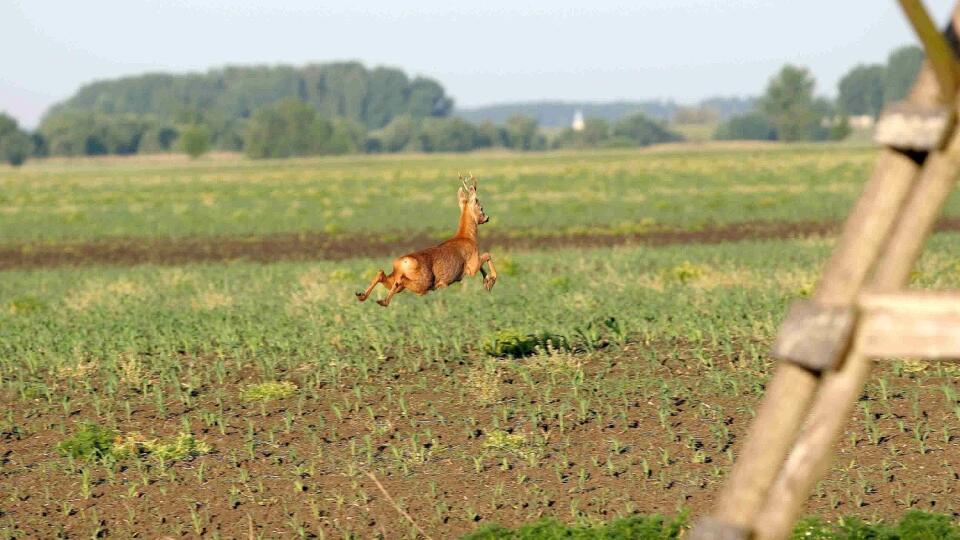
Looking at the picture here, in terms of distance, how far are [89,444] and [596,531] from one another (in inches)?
163

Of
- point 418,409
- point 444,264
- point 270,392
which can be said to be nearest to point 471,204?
point 444,264

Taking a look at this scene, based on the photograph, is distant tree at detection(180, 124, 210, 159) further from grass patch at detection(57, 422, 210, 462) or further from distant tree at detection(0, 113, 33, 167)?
grass patch at detection(57, 422, 210, 462)

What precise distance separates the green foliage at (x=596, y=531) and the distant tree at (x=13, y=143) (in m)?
194

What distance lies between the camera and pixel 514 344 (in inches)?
450

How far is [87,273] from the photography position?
25922mm

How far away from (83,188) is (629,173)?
105 ft

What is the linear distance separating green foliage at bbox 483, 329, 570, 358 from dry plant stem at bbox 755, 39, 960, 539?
23.9 ft

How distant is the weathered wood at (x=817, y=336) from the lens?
3.79m

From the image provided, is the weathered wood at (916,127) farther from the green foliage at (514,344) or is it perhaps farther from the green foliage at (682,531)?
the green foliage at (514,344)

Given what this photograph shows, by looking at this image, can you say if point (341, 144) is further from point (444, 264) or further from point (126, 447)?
point (444, 264)

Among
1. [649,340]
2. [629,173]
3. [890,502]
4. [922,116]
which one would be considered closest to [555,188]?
[629,173]

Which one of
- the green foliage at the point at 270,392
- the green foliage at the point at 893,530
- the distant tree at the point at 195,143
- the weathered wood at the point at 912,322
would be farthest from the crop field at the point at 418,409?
the distant tree at the point at 195,143

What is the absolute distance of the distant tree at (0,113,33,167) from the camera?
19238 cm

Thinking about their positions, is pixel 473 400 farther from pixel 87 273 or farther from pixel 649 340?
pixel 87 273
